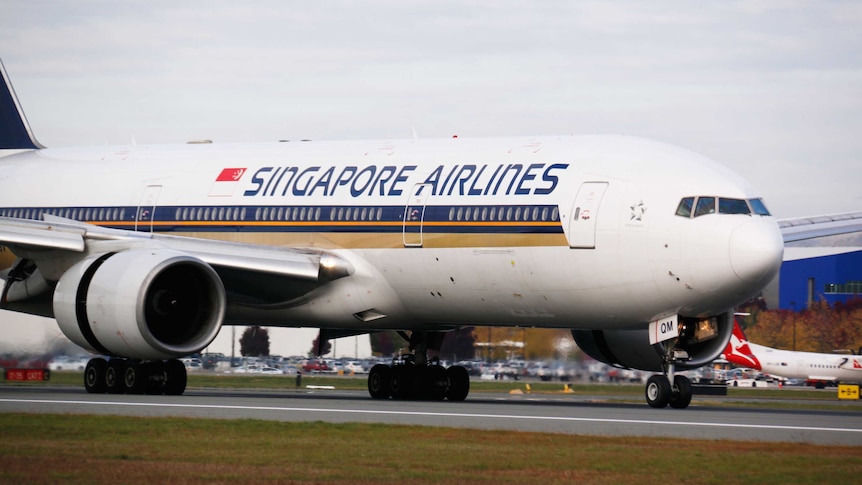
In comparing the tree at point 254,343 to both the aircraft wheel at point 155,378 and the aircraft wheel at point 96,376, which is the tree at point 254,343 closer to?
the aircraft wheel at point 96,376

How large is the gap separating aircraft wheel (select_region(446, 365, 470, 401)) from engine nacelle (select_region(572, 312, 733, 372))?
100 inches

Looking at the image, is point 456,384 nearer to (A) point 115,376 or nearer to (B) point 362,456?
(A) point 115,376

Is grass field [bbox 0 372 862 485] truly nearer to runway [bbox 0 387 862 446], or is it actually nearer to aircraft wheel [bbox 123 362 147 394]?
runway [bbox 0 387 862 446]

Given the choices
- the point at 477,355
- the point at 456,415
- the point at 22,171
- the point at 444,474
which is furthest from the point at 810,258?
the point at 444,474

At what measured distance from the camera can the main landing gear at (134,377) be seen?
2680cm

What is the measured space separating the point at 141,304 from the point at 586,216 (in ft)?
25.7

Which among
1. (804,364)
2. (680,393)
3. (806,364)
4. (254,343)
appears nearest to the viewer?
(680,393)

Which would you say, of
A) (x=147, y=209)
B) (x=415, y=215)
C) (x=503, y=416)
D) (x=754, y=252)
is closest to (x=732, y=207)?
(x=754, y=252)

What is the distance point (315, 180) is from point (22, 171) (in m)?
8.31

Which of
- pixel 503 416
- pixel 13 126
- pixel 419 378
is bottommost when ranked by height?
pixel 503 416

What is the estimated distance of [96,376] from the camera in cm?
2725

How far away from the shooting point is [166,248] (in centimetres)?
2584

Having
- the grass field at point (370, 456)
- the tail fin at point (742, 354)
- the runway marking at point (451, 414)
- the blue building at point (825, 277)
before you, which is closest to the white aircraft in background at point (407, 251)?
the runway marking at point (451, 414)

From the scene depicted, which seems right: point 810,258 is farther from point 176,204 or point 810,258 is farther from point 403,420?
point 403,420
